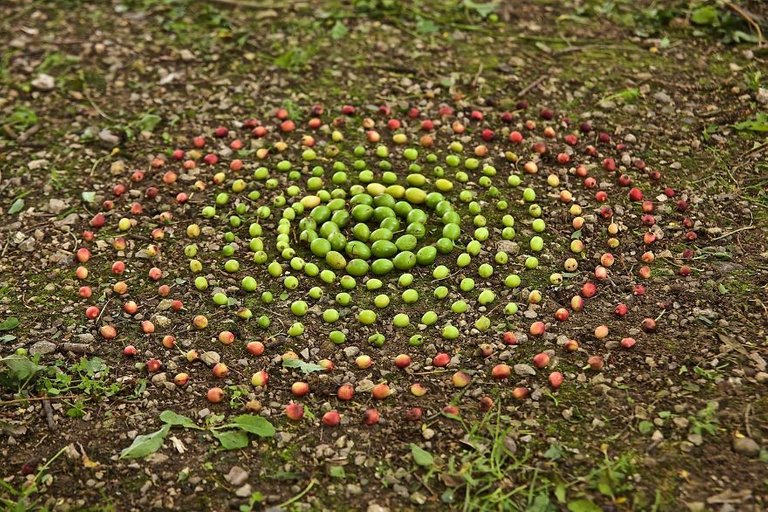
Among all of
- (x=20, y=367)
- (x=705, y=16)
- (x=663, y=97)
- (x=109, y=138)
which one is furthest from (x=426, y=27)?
(x=20, y=367)

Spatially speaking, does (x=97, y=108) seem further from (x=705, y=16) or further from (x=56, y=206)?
(x=705, y=16)

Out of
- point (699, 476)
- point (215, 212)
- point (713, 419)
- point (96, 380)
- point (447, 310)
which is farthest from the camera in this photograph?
point (215, 212)

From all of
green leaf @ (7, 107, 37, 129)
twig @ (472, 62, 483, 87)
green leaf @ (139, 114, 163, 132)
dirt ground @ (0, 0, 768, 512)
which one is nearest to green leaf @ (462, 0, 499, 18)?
dirt ground @ (0, 0, 768, 512)

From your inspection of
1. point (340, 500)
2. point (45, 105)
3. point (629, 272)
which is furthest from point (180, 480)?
point (45, 105)

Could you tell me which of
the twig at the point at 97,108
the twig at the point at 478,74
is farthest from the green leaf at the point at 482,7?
the twig at the point at 97,108

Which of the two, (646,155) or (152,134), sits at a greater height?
(646,155)

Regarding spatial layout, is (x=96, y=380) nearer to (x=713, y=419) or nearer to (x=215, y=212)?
(x=215, y=212)

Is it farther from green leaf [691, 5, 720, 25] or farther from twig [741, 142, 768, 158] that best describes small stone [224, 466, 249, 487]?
green leaf [691, 5, 720, 25]
